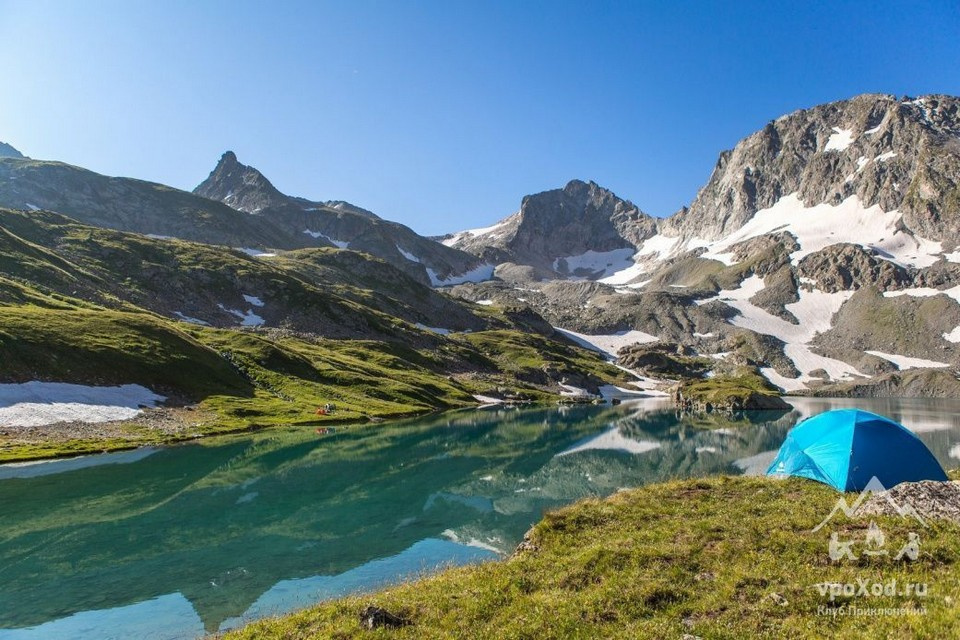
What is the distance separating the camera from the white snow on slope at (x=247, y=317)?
16112 cm

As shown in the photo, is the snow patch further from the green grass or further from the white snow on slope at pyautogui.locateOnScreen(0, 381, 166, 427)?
the white snow on slope at pyautogui.locateOnScreen(0, 381, 166, 427)

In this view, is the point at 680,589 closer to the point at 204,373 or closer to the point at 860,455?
the point at 860,455

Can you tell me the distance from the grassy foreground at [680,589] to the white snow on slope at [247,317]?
15883 centimetres

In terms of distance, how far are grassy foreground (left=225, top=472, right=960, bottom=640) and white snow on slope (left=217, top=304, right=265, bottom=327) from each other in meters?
159

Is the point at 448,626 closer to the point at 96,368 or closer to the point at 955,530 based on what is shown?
the point at 955,530

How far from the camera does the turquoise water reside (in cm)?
2166

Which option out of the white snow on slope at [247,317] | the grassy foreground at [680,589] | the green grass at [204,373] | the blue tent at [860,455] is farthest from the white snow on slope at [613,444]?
the white snow on slope at [247,317]

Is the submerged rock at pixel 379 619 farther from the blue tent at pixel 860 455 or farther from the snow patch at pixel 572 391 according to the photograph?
the snow patch at pixel 572 391

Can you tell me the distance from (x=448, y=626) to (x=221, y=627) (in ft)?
34.0

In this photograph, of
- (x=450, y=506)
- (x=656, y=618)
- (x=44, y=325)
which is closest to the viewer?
(x=656, y=618)

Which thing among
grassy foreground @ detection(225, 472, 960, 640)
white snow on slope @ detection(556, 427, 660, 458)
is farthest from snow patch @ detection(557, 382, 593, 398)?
grassy foreground @ detection(225, 472, 960, 640)

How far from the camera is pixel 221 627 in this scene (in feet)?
62.1

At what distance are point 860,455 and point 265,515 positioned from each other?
35.9m

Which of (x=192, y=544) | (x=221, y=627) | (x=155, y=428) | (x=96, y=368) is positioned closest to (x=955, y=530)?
(x=221, y=627)
